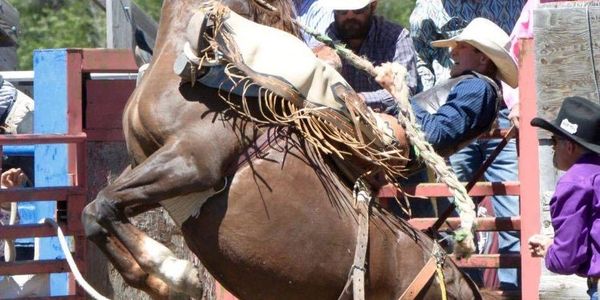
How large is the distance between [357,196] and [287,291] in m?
0.54

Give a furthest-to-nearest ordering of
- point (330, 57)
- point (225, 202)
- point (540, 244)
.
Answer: point (330, 57), point (225, 202), point (540, 244)

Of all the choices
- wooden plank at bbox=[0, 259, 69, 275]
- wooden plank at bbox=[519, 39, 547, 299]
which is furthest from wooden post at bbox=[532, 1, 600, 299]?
wooden plank at bbox=[0, 259, 69, 275]

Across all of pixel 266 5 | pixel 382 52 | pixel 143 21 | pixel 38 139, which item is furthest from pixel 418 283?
pixel 143 21

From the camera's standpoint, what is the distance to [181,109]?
5.77 meters

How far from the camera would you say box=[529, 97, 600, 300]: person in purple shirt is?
5211 millimetres

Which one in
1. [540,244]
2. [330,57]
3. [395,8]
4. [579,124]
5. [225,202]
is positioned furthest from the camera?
[395,8]

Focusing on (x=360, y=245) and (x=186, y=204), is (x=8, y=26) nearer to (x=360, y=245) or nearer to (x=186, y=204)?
(x=186, y=204)

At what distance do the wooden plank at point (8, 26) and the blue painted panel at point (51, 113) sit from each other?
2.49 metres

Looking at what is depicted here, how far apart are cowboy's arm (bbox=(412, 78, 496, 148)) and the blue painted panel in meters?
2.42

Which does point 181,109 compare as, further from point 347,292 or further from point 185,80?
point 347,292

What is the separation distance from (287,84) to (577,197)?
1418 mm

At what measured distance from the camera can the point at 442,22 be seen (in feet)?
24.9

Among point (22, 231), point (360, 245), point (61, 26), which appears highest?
point (360, 245)

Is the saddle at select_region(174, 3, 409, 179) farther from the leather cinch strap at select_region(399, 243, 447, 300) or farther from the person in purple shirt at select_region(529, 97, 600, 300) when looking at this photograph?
the person in purple shirt at select_region(529, 97, 600, 300)
